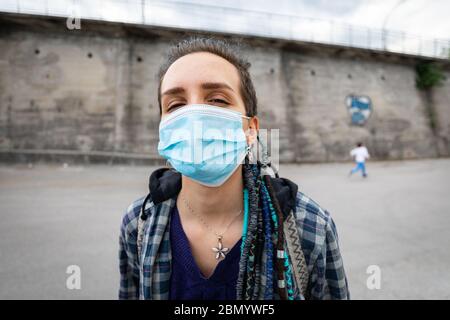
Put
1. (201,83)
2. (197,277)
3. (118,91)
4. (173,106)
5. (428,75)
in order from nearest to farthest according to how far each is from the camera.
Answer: (197,277) < (201,83) < (173,106) < (118,91) < (428,75)

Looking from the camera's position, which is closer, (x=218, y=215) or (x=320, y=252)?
(x=320, y=252)

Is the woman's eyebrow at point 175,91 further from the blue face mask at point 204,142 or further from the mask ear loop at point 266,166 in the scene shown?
the mask ear loop at point 266,166

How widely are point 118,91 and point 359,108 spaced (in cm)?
1395

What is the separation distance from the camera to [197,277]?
40.1 inches

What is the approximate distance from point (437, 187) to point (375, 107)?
10876 millimetres

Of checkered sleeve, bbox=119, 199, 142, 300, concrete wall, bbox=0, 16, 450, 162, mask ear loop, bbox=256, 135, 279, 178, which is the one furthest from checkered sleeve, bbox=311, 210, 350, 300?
concrete wall, bbox=0, 16, 450, 162

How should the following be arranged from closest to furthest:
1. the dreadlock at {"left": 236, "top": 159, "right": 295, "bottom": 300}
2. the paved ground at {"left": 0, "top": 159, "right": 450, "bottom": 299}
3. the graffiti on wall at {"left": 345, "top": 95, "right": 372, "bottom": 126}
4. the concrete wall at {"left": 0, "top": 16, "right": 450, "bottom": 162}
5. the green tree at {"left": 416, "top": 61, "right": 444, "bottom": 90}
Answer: the dreadlock at {"left": 236, "top": 159, "right": 295, "bottom": 300}
the paved ground at {"left": 0, "top": 159, "right": 450, "bottom": 299}
the concrete wall at {"left": 0, "top": 16, "right": 450, "bottom": 162}
the graffiti on wall at {"left": 345, "top": 95, "right": 372, "bottom": 126}
the green tree at {"left": 416, "top": 61, "right": 444, "bottom": 90}

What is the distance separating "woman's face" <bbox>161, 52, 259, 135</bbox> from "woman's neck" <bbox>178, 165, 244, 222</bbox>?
400 mm

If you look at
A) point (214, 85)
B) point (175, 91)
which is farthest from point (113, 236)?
point (214, 85)

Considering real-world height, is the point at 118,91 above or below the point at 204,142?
above

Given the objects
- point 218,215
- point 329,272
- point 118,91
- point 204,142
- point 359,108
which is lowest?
point 329,272

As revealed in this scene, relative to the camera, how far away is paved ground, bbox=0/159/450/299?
2.21 meters

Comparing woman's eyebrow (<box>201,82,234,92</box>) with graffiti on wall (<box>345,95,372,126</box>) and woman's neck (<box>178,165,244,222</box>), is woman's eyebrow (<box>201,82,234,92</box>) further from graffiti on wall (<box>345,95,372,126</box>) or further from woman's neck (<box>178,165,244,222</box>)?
graffiti on wall (<box>345,95,372,126</box>)

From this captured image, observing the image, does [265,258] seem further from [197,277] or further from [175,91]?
[175,91]
